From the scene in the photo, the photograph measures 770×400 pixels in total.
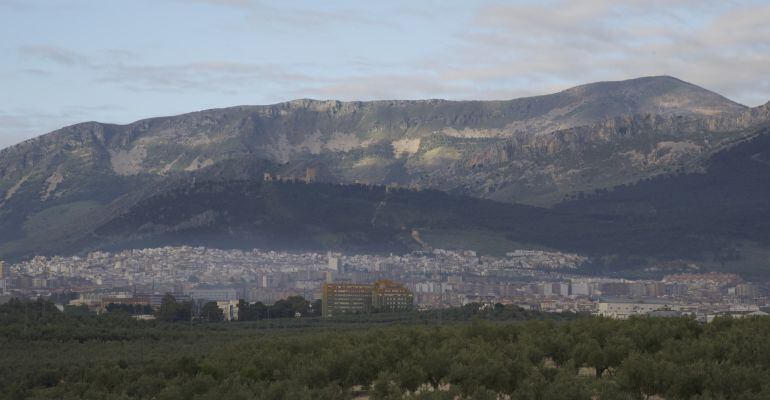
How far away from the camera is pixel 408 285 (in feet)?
560

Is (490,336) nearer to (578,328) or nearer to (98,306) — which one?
(578,328)

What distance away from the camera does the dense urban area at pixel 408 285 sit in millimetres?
135750

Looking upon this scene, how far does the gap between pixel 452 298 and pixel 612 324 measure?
292ft

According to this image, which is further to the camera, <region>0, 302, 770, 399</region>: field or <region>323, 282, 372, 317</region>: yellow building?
<region>323, 282, 372, 317</region>: yellow building

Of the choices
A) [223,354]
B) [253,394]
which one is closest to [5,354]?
[223,354]

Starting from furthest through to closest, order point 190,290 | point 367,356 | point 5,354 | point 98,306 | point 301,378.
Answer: point 190,290 → point 98,306 → point 5,354 → point 367,356 → point 301,378

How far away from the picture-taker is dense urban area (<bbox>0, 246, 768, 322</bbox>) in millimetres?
135750

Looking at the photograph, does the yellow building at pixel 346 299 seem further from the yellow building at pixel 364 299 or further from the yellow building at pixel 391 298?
the yellow building at pixel 391 298

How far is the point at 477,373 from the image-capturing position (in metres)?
40.3

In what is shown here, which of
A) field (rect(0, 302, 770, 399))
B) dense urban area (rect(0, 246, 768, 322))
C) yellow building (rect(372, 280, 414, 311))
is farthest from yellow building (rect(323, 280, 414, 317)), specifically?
field (rect(0, 302, 770, 399))

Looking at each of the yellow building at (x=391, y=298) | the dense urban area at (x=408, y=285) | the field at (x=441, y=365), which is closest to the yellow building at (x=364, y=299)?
the yellow building at (x=391, y=298)

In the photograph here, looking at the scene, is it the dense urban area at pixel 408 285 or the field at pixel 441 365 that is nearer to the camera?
the field at pixel 441 365

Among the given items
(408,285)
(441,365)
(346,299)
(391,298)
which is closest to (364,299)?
(346,299)

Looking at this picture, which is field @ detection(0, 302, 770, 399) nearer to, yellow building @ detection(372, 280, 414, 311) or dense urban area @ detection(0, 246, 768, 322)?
yellow building @ detection(372, 280, 414, 311)
